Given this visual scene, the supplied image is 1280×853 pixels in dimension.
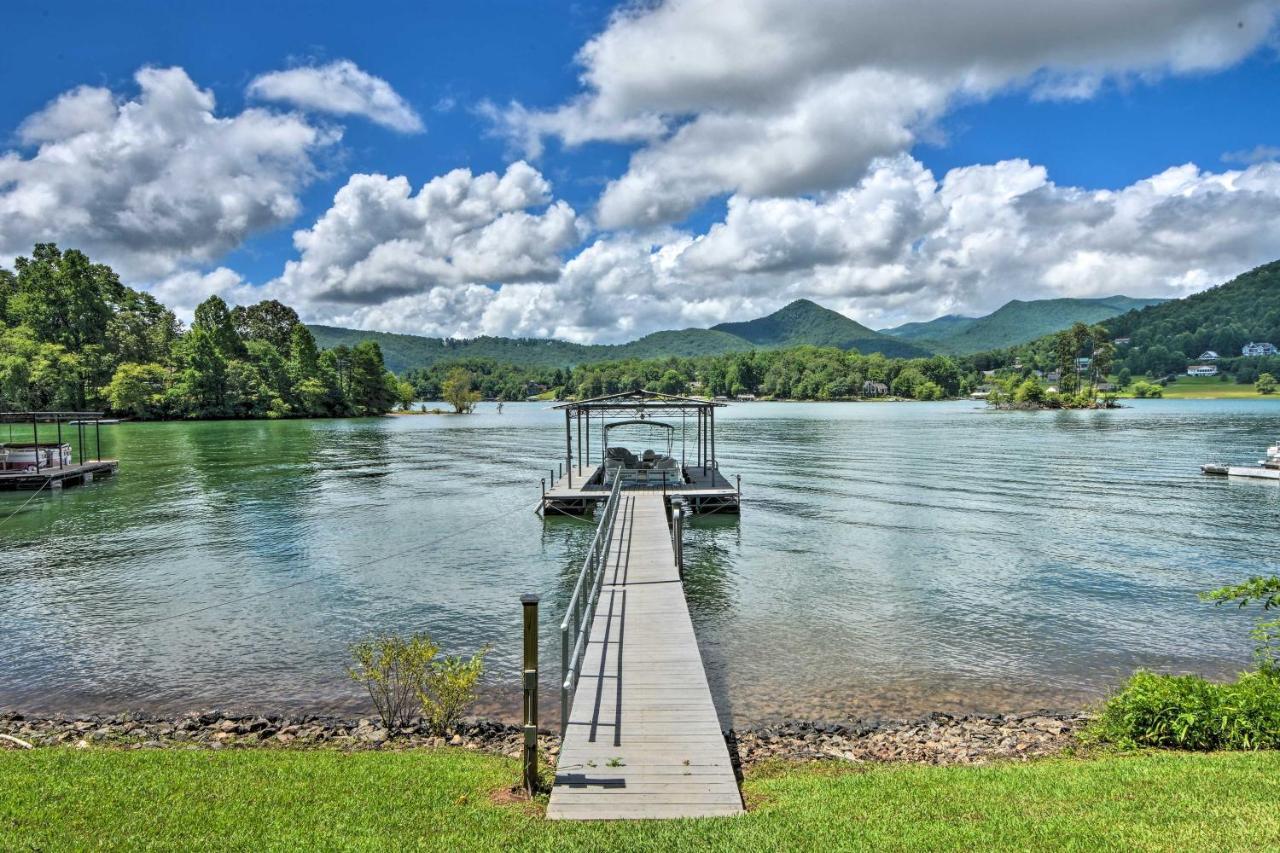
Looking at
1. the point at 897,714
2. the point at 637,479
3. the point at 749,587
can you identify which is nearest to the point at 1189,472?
the point at 637,479

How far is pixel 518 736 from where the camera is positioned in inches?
382

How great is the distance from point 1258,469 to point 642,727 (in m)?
44.3

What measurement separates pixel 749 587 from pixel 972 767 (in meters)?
9.97

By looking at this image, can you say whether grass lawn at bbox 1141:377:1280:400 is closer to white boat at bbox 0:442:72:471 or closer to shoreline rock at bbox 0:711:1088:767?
shoreline rock at bbox 0:711:1088:767

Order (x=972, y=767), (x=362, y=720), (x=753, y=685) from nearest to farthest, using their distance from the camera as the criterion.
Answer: (x=972, y=767) < (x=362, y=720) < (x=753, y=685)

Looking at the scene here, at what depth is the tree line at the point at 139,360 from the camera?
286 feet

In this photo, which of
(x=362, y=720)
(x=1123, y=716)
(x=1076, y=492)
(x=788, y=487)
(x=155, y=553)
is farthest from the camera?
(x=788, y=487)

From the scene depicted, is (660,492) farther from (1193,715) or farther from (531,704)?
(531,704)

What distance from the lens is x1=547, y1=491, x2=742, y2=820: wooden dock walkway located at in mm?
6491

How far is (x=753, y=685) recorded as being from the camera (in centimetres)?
1171

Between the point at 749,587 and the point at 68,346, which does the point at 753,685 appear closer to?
the point at 749,587

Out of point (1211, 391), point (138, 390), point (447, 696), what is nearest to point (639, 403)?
point (447, 696)

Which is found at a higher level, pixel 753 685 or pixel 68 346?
pixel 68 346

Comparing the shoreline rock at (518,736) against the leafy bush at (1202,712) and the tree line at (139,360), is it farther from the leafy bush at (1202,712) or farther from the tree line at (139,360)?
the tree line at (139,360)
